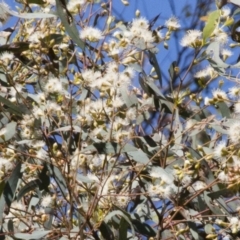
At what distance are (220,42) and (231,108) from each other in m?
0.16

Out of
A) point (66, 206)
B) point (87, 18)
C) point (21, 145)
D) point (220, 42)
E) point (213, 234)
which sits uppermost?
point (87, 18)

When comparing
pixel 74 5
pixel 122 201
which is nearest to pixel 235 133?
pixel 122 201

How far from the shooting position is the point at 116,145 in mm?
1333

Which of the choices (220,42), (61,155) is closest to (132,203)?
(61,155)

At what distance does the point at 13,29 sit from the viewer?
1.72m

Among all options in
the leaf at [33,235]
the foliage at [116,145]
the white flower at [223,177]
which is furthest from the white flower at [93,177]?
the white flower at [223,177]

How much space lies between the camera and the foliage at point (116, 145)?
1304 millimetres

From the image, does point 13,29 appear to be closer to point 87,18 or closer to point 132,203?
point 87,18

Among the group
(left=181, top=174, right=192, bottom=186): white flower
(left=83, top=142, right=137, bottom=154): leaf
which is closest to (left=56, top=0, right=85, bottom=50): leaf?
(left=83, top=142, right=137, bottom=154): leaf

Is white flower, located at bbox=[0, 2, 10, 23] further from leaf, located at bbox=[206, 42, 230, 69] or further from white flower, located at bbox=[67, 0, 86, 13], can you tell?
leaf, located at bbox=[206, 42, 230, 69]

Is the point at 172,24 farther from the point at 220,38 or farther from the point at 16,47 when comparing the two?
the point at 16,47

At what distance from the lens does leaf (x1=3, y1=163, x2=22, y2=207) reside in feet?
4.55

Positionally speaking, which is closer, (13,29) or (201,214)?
(201,214)

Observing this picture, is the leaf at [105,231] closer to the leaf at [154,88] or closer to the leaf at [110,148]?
the leaf at [110,148]
